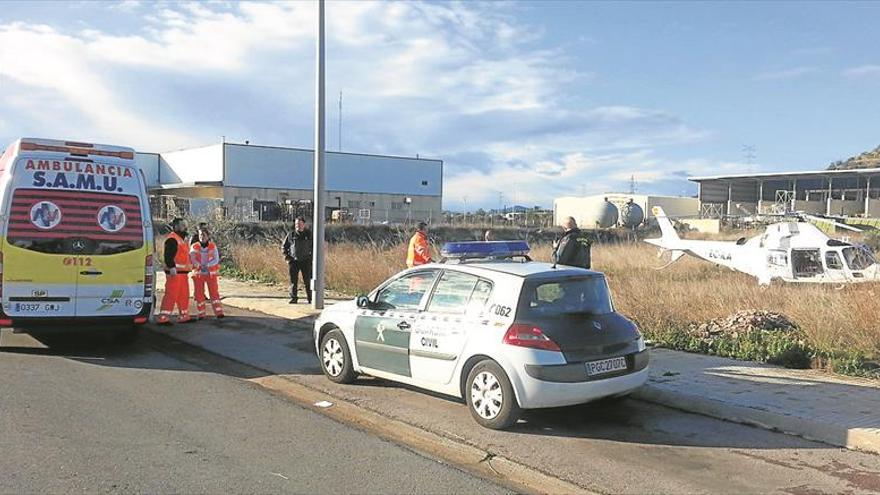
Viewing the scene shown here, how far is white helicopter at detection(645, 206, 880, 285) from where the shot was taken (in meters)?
18.0

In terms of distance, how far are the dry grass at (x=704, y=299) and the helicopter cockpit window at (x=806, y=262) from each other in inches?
65.8

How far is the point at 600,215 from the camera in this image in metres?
64.0

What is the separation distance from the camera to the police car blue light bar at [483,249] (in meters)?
8.99

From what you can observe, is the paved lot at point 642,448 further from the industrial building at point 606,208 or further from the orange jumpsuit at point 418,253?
the industrial building at point 606,208

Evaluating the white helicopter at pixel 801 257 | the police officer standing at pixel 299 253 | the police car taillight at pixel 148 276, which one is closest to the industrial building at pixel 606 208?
the white helicopter at pixel 801 257

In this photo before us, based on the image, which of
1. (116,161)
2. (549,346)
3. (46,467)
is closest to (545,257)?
(116,161)

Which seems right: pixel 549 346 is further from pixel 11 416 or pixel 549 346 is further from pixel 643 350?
pixel 11 416

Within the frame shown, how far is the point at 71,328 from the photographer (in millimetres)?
10117

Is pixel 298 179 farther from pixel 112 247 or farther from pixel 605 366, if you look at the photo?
pixel 605 366

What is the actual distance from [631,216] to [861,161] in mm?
69073

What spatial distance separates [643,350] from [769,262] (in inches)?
559

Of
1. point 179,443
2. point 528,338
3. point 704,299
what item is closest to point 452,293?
point 528,338

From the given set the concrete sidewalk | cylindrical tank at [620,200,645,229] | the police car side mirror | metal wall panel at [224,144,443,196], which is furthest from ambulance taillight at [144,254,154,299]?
cylindrical tank at [620,200,645,229]

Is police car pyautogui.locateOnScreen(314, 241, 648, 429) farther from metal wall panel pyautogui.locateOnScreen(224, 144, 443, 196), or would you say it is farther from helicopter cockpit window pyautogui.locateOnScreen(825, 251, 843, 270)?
metal wall panel pyautogui.locateOnScreen(224, 144, 443, 196)
